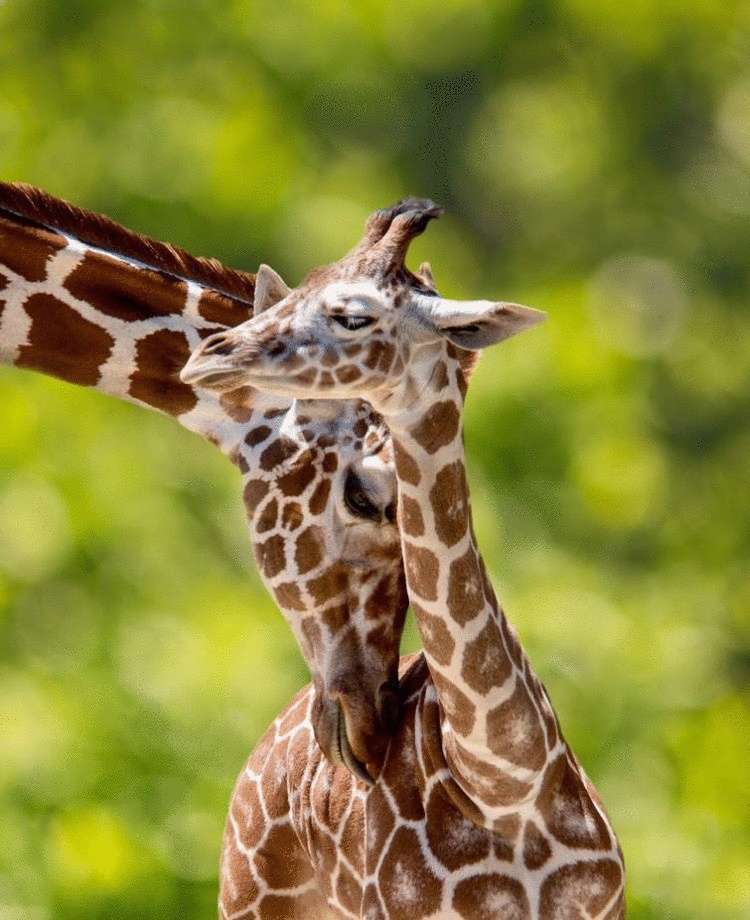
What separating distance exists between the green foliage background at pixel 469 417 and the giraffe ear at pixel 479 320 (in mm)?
3413

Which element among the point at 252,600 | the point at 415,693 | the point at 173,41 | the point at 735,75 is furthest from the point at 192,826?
the point at 735,75

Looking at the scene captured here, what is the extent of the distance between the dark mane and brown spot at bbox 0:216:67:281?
1.0 inches

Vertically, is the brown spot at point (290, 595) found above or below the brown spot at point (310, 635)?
above

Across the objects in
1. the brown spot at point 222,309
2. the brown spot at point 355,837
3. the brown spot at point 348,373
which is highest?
the brown spot at point 222,309

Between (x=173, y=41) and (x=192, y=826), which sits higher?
(x=173, y=41)

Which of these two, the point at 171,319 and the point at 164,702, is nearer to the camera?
the point at 171,319

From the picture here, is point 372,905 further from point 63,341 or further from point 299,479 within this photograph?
point 63,341

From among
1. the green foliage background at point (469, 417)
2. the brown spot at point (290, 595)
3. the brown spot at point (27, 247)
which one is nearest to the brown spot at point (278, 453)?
the brown spot at point (290, 595)

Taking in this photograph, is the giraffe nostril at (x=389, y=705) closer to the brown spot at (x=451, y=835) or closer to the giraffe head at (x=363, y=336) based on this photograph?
the brown spot at (x=451, y=835)

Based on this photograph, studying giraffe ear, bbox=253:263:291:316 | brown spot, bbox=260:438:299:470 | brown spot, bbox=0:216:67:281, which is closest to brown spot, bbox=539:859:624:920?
brown spot, bbox=260:438:299:470

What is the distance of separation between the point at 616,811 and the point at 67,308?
4.02 m

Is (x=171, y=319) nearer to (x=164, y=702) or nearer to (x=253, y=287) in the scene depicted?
(x=253, y=287)

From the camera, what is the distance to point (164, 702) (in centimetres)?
540

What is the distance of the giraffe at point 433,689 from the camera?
165 centimetres
